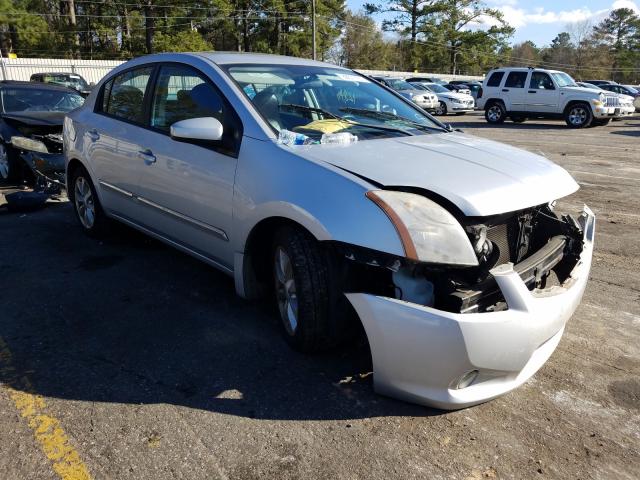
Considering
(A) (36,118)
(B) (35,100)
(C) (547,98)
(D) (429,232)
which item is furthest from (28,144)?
(C) (547,98)

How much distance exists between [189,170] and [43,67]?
1313 inches

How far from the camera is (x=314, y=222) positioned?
Result: 2.78 meters

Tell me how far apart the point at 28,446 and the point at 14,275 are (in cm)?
254

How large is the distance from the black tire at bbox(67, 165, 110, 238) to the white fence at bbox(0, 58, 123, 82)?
28.2 m

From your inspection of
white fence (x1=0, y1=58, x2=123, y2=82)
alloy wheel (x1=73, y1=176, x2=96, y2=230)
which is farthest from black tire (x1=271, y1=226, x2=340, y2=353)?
white fence (x1=0, y1=58, x2=123, y2=82)

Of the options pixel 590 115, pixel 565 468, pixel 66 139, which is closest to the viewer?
pixel 565 468

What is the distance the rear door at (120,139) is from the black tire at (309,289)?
183cm

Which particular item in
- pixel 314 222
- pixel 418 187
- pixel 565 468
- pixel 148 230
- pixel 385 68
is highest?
pixel 385 68

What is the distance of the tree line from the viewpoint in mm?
45906

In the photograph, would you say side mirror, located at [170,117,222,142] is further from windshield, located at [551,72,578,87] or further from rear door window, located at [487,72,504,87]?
rear door window, located at [487,72,504,87]

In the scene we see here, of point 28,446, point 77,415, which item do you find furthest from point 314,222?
point 28,446

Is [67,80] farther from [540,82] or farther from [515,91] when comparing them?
[540,82]

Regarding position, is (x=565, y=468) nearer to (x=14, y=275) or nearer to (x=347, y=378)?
(x=347, y=378)

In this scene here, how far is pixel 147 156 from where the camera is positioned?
13.6ft
